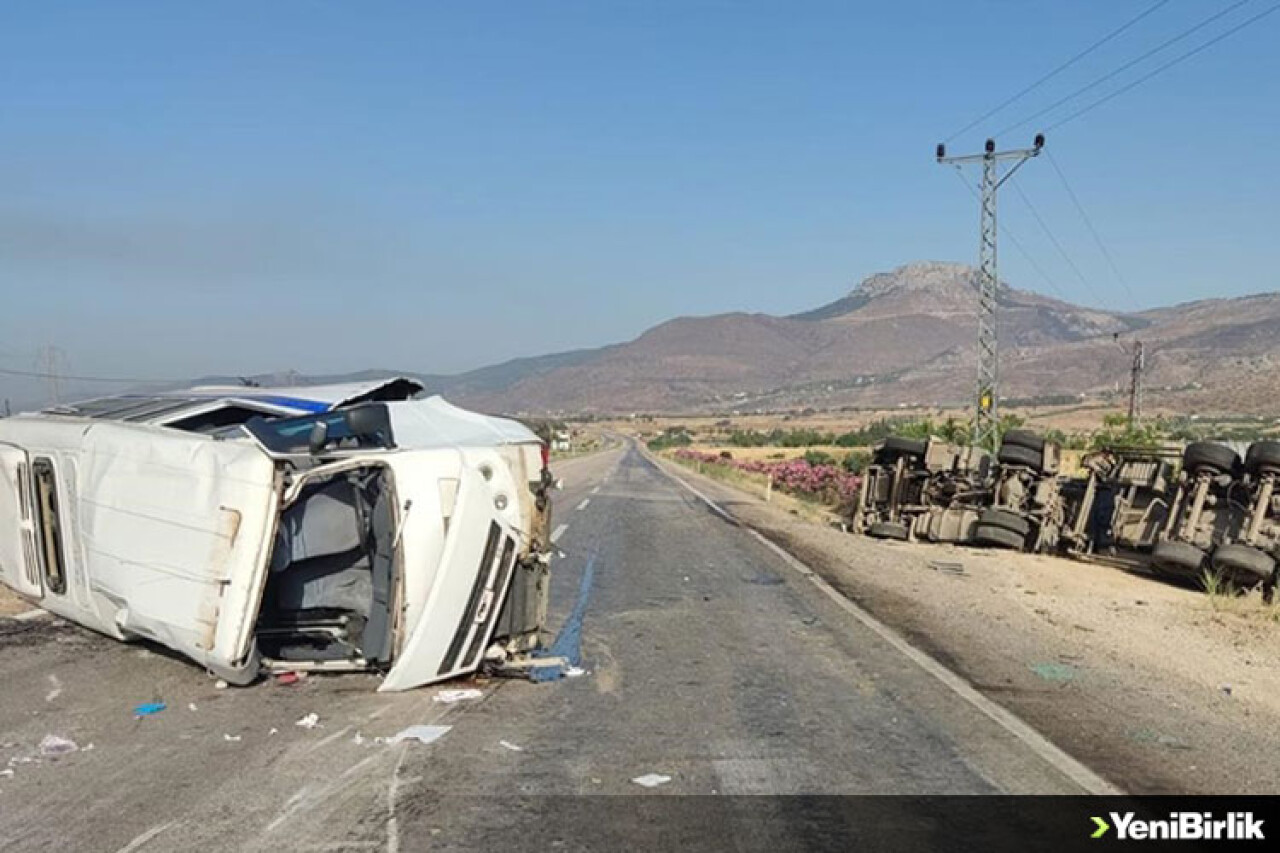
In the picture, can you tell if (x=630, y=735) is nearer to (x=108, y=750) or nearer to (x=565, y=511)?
(x=108, y=750)

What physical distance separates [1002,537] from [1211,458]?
3.72 metres

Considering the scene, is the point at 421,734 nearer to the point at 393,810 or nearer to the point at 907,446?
the point at 393,810

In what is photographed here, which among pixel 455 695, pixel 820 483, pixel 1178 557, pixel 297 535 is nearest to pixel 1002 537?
pixel 1178 557

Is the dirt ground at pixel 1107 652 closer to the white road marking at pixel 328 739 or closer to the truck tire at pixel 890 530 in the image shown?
the truck tire at pixel 890 530

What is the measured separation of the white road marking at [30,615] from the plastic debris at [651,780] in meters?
6.56

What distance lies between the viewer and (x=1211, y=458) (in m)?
15.5

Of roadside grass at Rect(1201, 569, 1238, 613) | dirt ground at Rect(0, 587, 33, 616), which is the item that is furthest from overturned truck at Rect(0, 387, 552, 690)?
roadside grass at Rect(1201, 569, 1238, 613)

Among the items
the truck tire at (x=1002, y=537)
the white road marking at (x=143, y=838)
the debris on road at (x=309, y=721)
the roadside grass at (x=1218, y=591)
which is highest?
the white road marking at (x=143, y=838)

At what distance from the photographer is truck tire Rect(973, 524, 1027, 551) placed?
18.3m

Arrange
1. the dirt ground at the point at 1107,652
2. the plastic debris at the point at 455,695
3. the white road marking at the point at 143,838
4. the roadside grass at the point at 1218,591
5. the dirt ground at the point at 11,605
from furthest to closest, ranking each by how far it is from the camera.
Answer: the roadside grass at the point at 1218,591, the dirt ground at the point at 11,605, the plastic debris at the point at 455,695, the dirt ground at the point at 1107,652, the white road marking at the point at 143,838

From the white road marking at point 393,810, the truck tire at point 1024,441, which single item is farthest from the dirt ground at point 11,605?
the truck tire at point 1024,441

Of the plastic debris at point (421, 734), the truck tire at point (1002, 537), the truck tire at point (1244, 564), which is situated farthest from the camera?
the truck tire at point (1002, 537)

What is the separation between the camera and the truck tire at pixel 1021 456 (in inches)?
727

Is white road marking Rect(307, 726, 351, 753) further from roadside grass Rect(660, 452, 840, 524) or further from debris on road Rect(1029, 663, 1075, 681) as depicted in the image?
roadside grass Rect(660, 452, 840, 524)
